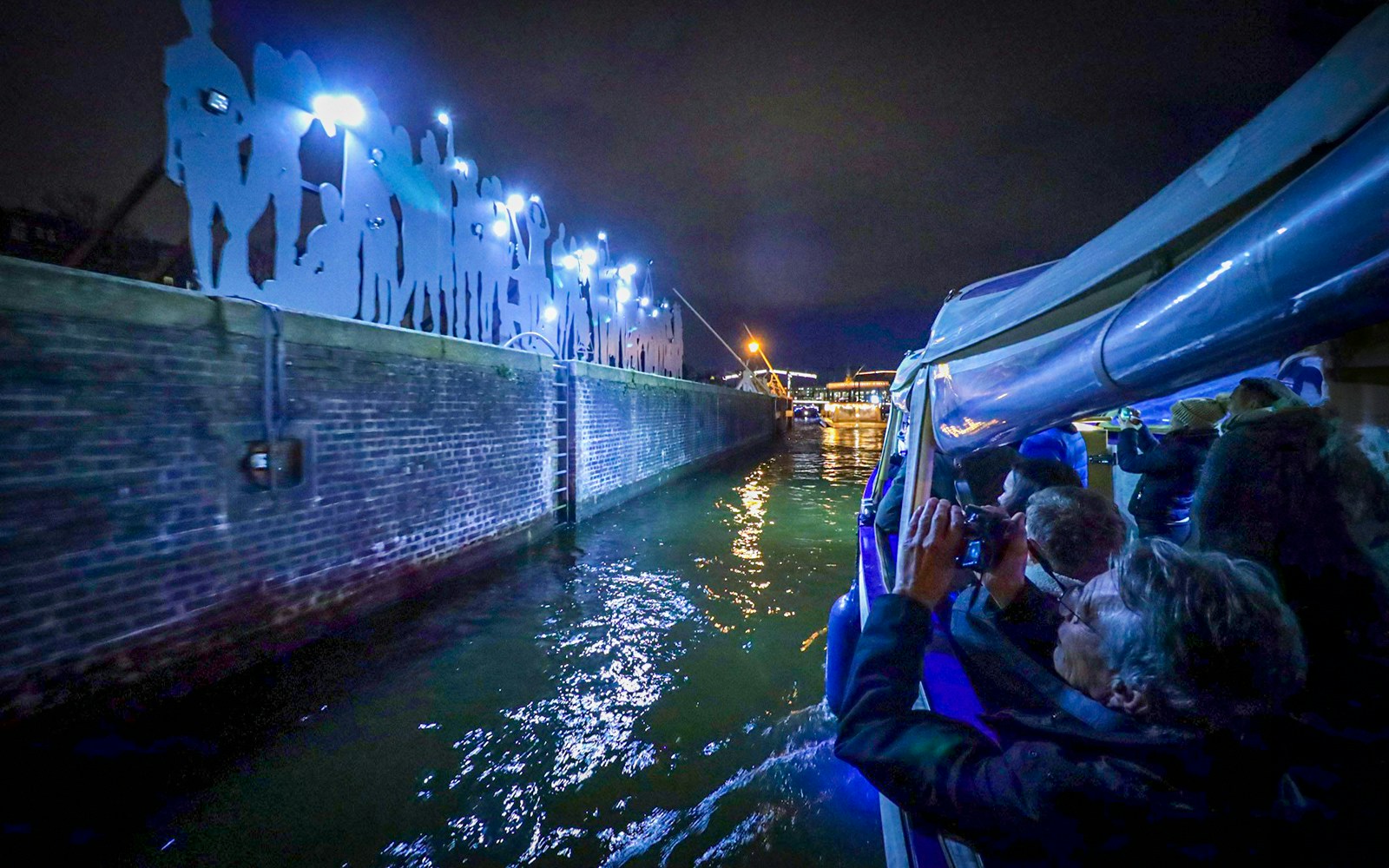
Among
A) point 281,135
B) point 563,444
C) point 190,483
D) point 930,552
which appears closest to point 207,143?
point 281,135

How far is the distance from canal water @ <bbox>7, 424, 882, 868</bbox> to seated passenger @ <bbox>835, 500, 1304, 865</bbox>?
1829 mm

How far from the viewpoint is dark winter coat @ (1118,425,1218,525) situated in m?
2.92

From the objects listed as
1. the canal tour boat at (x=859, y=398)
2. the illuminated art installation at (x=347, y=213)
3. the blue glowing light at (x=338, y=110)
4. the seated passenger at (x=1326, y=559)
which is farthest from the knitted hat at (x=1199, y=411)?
the canal tour boat at (x=859, y=398)

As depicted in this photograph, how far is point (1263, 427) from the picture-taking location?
190cm

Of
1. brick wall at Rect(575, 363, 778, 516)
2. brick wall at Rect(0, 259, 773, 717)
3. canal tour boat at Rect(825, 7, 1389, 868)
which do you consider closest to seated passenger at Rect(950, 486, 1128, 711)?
canal tour boat at Rect(825, 7, 1389, 868)

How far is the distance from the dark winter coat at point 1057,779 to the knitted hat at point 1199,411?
4237mm

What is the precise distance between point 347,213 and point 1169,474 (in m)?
7.86

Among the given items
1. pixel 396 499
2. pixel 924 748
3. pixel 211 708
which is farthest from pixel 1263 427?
pixel 396 499

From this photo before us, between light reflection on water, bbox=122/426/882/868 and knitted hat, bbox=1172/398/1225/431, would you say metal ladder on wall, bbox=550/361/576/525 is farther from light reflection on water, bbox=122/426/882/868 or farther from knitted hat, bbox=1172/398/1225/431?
knitted hat, bbox=1172/398/1225/431

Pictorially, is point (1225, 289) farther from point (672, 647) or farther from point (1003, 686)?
point (672, 647)

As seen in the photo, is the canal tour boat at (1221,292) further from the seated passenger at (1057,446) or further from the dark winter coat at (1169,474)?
the seated passenger at (1057,446)

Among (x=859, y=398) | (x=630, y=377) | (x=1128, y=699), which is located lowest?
(x=1128, y=699)

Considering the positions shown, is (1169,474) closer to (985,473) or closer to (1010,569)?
(985,473)

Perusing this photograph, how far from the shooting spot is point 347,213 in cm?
616
